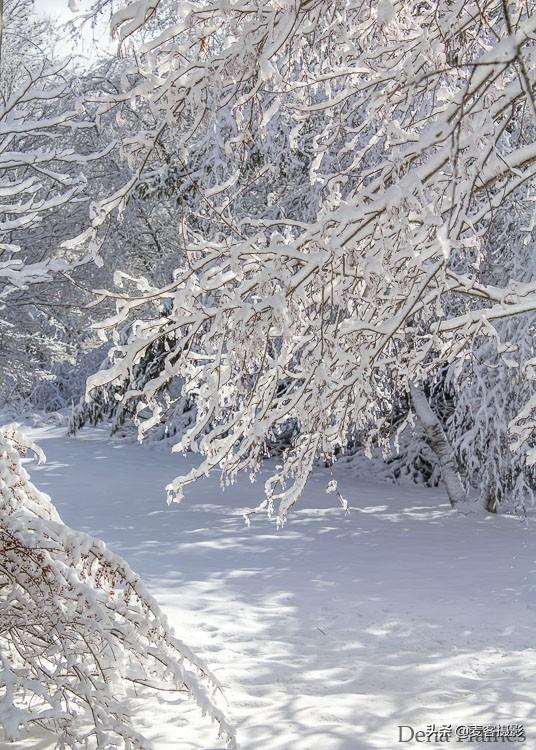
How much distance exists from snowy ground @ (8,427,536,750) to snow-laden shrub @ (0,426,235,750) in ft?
2.01

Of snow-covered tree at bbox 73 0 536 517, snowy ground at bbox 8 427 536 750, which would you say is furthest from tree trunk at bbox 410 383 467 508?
snow-covered tree at bbox 73 0 536 517

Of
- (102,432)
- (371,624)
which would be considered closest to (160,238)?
(102,432)

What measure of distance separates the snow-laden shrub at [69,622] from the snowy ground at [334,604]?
0.61m

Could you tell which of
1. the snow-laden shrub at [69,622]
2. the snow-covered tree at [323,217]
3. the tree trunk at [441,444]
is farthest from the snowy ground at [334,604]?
the snow-covered tree at [323,217]

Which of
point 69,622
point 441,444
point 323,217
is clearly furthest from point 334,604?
point 441,444

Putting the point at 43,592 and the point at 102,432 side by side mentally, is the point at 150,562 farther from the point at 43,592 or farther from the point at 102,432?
the point at 102,432

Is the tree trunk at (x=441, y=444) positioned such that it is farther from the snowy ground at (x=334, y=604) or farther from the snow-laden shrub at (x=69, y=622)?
the snow-laden shrub at (x=69, y=622)

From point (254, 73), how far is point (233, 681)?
124 inches

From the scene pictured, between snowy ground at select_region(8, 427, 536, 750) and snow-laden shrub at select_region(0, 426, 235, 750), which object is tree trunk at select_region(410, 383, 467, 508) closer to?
snowy ground at select_region(8, 427, 536, 750)

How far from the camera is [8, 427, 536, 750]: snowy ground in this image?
433 cm

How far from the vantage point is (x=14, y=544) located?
342 cm

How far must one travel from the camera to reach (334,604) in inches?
261

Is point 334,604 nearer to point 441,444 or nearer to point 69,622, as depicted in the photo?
point 69,622

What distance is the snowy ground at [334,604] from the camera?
170 inches
